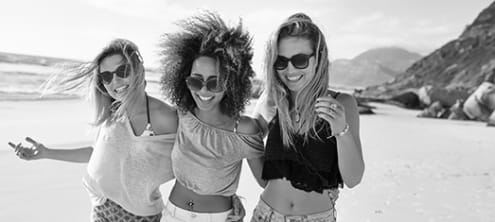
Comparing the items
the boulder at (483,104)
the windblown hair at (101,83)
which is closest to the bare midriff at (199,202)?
the windblown hair at (101,83)

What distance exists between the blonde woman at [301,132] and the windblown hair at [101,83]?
764mm

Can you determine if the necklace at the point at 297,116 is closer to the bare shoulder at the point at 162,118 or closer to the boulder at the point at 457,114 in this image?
the bare shoulder at the point at 162,118

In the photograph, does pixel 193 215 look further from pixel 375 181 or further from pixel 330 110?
pixel 375 181

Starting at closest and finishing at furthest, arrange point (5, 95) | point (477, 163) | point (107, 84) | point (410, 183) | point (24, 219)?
point (107, 84)
point (24, 219)
point (410, 183)
point (477, 163)
point (5, 95)

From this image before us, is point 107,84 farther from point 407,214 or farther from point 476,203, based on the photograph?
point 476,203

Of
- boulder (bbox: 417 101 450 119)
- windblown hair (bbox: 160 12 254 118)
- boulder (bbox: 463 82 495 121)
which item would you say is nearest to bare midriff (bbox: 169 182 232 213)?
windblown hair (bbox: 160 12 254 118)

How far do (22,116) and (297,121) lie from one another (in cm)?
980

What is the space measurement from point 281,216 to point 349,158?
20.0 inches

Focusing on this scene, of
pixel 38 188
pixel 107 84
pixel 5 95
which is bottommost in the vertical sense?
pixel 5 95

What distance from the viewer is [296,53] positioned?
A: 2.33 metres

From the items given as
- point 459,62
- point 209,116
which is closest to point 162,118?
point 209,116

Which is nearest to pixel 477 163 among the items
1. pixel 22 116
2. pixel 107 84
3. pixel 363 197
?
pixel 363 197

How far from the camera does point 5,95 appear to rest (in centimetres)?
1461

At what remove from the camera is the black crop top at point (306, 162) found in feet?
7.70
